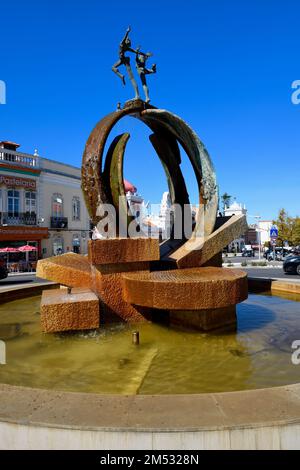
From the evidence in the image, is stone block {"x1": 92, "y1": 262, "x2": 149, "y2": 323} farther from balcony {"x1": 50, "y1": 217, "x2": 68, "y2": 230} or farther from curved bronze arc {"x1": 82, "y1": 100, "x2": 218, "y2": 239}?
balcony {"x1": 50, "y1": 217, "x2": 68, "y2": 230}

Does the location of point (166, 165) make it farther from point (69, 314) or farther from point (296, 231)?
point (296, 231)

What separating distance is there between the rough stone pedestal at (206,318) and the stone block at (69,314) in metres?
1.42

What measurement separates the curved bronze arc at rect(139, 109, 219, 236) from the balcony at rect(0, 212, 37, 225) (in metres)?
21.2

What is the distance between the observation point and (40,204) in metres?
29.4

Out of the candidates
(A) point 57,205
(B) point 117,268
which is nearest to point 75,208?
(A) point 57,205

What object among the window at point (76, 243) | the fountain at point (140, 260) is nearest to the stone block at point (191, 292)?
the fountain at point (140, 260)

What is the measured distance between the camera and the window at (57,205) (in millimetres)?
30703

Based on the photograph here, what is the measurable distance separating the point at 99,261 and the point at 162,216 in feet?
131

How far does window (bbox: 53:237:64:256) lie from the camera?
101 ft

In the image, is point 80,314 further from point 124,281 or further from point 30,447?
point 30,447

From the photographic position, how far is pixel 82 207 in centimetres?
3372

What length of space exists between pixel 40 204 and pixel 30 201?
89cm

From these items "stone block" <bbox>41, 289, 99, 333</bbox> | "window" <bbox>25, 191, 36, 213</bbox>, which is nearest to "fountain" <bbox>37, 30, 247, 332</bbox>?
"stone block" <bbox>41, 289, 99, 333</bbox>

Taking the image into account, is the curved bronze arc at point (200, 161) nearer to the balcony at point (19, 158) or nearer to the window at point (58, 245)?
the balcony at point (19, 158)
